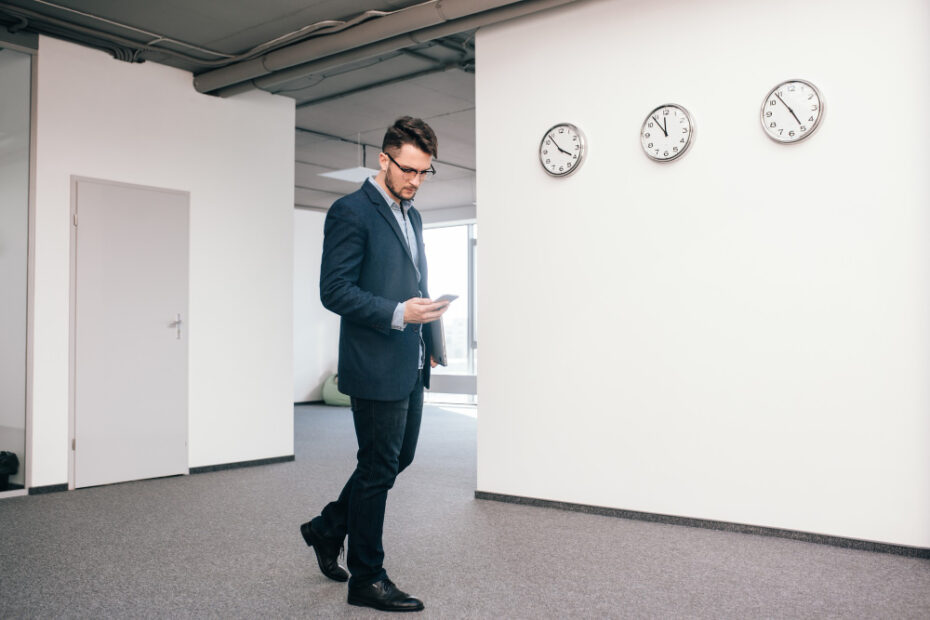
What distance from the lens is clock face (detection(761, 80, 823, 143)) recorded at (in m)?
3.35

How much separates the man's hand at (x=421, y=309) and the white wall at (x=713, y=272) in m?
1.83

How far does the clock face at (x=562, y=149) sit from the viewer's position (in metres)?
4.06

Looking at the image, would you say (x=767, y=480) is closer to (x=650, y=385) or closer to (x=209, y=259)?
(x=650, y=385)

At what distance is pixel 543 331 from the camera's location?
13.7 ft

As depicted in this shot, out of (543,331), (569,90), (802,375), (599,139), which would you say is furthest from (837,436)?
(569,90)

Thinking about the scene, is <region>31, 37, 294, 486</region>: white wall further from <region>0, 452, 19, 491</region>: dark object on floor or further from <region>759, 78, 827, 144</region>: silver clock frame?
<region>759, 78, 827, 144</region>: silver clock frame

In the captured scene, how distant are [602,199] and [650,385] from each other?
38.8 inches

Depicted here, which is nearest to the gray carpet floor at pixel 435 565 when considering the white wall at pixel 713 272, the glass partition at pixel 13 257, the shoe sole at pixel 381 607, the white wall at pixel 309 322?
the shoe sole at pixel 381 607

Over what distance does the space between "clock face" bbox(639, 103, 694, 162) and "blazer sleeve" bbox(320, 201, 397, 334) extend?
Result: 1957 mm

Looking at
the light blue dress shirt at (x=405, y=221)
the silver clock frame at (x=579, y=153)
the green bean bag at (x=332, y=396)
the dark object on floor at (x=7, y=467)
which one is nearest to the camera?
the light blue dress shirt at (x=405, y=221)

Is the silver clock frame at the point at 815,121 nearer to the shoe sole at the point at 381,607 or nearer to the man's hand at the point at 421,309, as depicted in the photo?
the man's hand at the point at 421,309

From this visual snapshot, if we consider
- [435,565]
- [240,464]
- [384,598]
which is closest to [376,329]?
[384,598]

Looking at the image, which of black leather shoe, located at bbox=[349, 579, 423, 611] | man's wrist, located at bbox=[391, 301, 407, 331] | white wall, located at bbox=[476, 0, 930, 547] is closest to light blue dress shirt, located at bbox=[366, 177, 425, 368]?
man's wrist, located at bbox=[391, 301, 407, 331]

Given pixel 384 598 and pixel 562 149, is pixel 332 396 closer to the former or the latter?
pixel 562 149
